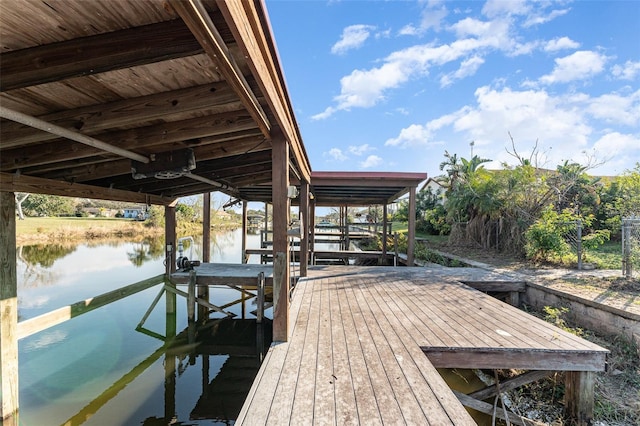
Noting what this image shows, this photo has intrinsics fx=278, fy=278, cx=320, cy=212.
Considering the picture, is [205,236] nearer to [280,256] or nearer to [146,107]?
[280,256]

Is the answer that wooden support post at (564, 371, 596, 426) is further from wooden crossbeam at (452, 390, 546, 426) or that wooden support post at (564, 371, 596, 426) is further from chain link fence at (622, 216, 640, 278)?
chain link fence at (622, 216, 640, 278)

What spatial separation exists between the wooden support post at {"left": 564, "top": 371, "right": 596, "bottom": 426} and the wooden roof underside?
377 cm

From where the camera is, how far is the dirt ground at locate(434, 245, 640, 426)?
2695mm

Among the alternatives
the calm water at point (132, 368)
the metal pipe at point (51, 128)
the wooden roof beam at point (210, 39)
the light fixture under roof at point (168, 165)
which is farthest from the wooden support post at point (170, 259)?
the wooden roof beam at point (210, 39)

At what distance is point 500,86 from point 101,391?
13.2 m

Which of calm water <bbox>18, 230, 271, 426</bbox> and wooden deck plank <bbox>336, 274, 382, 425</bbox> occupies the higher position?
wooden deck plank <bbox>336, 274, 382, 425</bbox>

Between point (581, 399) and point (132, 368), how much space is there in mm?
6022

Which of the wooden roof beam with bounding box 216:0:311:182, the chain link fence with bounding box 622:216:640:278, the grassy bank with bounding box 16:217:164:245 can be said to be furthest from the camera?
the grassy bank with bounding box 16:217:164:245

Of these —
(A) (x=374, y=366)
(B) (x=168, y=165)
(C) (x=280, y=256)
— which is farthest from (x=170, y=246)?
(A) (x=374, y=366)

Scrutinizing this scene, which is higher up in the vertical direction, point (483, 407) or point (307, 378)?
point (307, 378)

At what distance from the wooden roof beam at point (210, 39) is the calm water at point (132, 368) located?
3936 mm

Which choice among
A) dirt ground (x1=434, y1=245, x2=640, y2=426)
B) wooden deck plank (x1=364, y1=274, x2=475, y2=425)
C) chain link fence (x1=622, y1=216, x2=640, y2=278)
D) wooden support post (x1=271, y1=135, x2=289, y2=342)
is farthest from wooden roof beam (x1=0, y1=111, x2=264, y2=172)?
chain link fence (x1=622, y1=216, x2=640, y2=278)

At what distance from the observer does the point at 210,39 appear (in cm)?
129

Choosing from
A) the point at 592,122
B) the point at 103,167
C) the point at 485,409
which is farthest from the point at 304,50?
the point at 592,122
